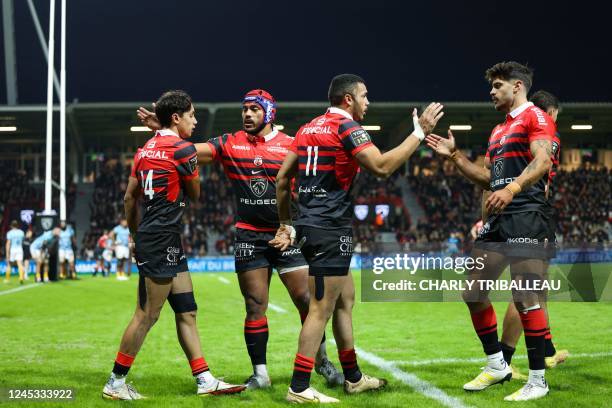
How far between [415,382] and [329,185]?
2.06 meters

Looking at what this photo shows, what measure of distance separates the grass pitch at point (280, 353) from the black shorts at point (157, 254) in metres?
1.02

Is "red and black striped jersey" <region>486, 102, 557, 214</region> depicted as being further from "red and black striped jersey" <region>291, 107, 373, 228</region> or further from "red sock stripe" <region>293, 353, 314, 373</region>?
"red sock stripe" <region>293, 353, 314, 373</region>

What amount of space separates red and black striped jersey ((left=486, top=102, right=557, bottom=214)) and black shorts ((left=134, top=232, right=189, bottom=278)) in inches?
107

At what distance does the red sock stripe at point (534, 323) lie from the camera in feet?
18.7

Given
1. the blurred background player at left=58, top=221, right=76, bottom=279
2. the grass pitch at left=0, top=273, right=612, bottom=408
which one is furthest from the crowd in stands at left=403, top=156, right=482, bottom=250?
the grass pitch at left=0, top=273, right=612, bottom=408

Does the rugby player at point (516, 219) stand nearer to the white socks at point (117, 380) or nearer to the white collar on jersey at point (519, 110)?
the white collar on jersey at point (519, 110)

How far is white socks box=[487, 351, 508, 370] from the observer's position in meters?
6.02

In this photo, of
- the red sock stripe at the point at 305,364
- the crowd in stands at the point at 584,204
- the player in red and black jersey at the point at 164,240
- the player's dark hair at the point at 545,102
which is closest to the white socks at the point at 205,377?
the player in red and black jersey at the point at 164,240

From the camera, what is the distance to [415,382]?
21.1 feet

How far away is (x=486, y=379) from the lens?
19.6ft

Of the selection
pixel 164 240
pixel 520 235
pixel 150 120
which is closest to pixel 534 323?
pixel 520 235

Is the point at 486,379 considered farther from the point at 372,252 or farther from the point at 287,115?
the point at 287,115

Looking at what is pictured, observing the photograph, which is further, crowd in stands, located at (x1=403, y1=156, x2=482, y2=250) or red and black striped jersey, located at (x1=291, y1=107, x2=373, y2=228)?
crowd in stands, located at (x1=403, y1=156, x2=482, y2=250)

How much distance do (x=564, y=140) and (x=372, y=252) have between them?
21.5 m
